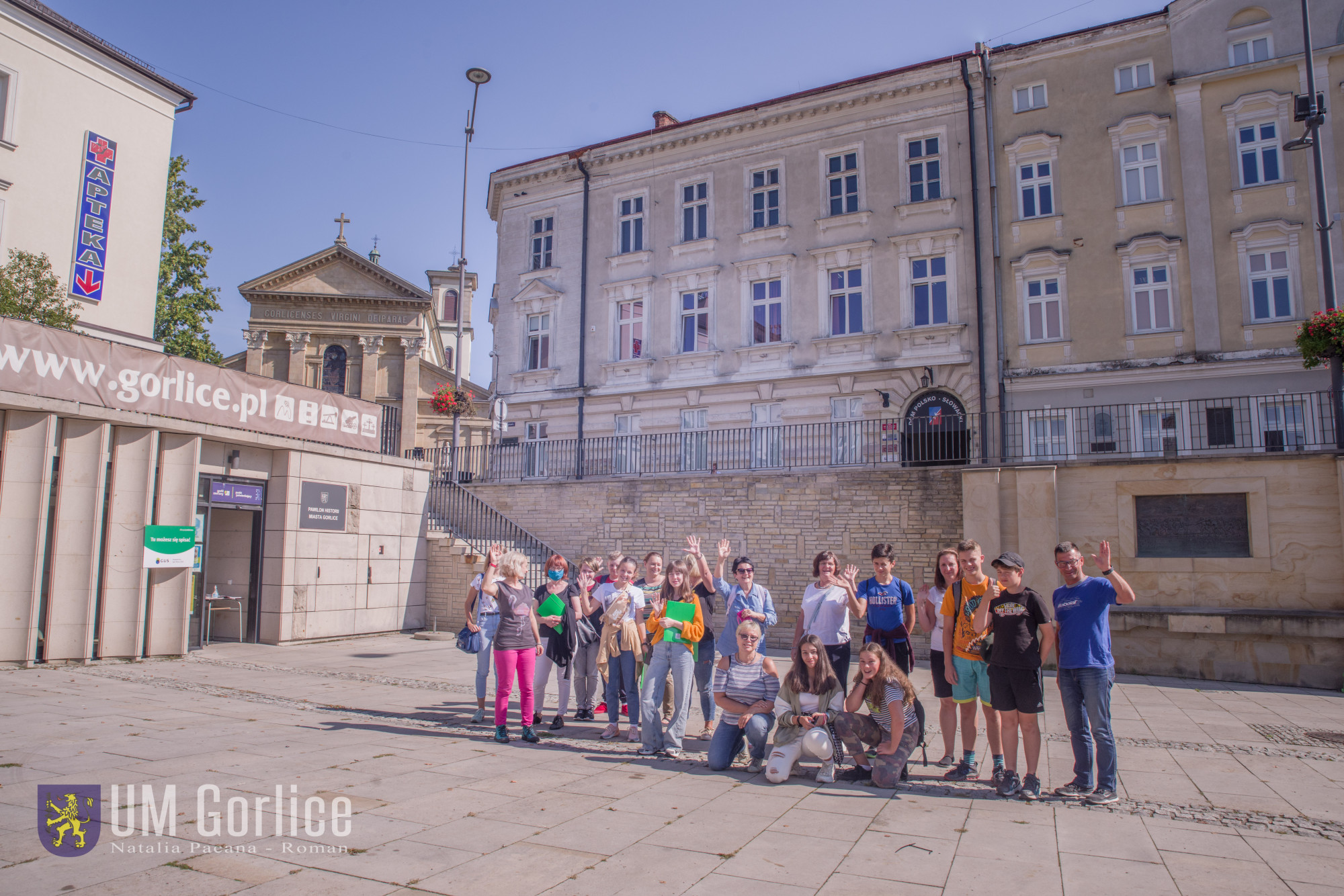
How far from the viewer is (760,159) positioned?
80.2 feet

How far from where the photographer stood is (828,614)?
7.58 meters

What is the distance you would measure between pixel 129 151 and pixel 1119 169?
26703 millimetres

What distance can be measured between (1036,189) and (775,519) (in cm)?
1156

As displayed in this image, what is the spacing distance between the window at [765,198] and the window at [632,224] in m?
3.74

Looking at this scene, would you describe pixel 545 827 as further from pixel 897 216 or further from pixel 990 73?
pixel 990 73

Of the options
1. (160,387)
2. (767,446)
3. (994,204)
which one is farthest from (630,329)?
(160,387)

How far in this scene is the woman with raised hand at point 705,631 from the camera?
26.7ft

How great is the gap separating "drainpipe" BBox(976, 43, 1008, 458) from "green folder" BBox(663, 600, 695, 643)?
15.0 meters

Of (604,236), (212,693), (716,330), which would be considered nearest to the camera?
(212,693)

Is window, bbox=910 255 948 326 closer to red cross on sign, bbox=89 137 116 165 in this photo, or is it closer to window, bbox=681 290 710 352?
window, bbox=681 290 710 352

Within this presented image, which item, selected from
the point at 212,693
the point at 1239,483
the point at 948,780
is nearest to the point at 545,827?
the point at 948,780

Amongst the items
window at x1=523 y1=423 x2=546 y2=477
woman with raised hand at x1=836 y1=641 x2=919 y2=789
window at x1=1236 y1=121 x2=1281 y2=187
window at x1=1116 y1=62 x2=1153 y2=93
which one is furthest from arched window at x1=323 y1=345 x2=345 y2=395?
woman with raised hand at x1=836 y1=641 x2=919 y2=789

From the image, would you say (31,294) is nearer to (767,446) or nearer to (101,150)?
(101,150)

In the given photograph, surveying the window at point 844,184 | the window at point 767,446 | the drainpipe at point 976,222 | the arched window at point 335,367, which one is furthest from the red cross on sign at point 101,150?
the drainpipe at point 976,222
